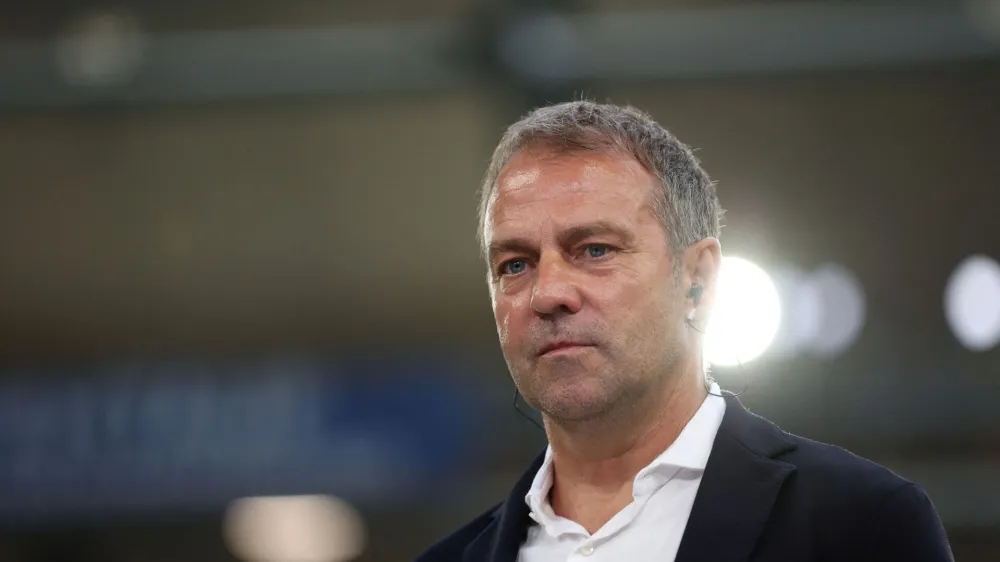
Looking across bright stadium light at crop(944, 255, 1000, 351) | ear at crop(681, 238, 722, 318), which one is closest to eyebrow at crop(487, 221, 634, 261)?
ear at crop(681, 238, 722, 318)

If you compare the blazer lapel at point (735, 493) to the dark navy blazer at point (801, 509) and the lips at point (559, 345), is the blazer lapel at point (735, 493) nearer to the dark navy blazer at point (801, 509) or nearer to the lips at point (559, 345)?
the dark navy blazer at point (801, 509)

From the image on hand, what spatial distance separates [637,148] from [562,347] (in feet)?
1.11

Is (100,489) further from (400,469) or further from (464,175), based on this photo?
(464,175)

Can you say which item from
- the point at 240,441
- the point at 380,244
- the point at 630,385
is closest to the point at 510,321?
the point at 630,385

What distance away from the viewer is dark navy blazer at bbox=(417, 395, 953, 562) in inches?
54.1

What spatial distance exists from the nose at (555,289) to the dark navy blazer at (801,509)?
0.30m

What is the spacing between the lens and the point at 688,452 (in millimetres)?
1578

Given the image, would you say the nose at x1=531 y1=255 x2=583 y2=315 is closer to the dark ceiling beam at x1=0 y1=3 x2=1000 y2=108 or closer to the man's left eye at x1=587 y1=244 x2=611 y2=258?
the man's left eye at x1=587 y1=244 x2=611 y2=258

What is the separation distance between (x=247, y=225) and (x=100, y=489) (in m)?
1.47

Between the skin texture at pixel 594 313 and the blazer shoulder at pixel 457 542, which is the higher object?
the skin texture at pixel 594 313

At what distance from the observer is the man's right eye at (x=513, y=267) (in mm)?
1645

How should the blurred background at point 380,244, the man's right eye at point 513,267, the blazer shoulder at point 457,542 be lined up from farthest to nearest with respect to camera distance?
1. the blurred background at point 380,244
2. the blazer shoulder at point 457,542
3. the man's right eye at point 513,267

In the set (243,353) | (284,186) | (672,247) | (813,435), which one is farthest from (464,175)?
(672,247)

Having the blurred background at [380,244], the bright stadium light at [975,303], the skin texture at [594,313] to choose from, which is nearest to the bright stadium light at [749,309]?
the blurred background at [380,244]
